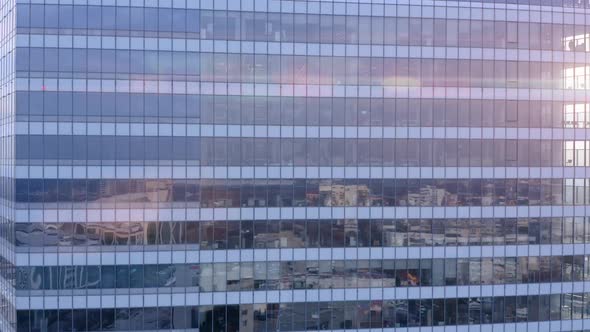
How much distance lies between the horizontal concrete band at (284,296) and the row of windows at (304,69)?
13492 mm

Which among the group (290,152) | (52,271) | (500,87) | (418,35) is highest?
(418,35)

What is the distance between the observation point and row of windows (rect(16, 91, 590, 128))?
155 ft

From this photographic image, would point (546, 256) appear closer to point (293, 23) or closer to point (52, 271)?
point (293, 23)

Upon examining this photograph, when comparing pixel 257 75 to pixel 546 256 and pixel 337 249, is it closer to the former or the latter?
pixel 337 249

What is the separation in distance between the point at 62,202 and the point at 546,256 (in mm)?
32251

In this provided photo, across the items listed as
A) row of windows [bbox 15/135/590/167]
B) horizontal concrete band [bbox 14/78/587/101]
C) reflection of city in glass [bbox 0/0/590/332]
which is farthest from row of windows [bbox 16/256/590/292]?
horizontal concrete band [bbox 14/78/587/101]

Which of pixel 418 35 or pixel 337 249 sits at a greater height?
pixel 418 35

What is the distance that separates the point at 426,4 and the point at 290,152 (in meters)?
13.4

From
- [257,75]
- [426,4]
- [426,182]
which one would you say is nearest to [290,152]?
[257,75]

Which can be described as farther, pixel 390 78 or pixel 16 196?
pixel 390 78

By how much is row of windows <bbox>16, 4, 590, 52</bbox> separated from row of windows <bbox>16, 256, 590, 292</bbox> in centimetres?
1445

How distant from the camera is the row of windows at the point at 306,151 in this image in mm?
47125

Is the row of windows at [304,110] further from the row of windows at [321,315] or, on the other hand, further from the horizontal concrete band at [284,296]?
the row of windows at [321,315]

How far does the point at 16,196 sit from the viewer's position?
154 feet
